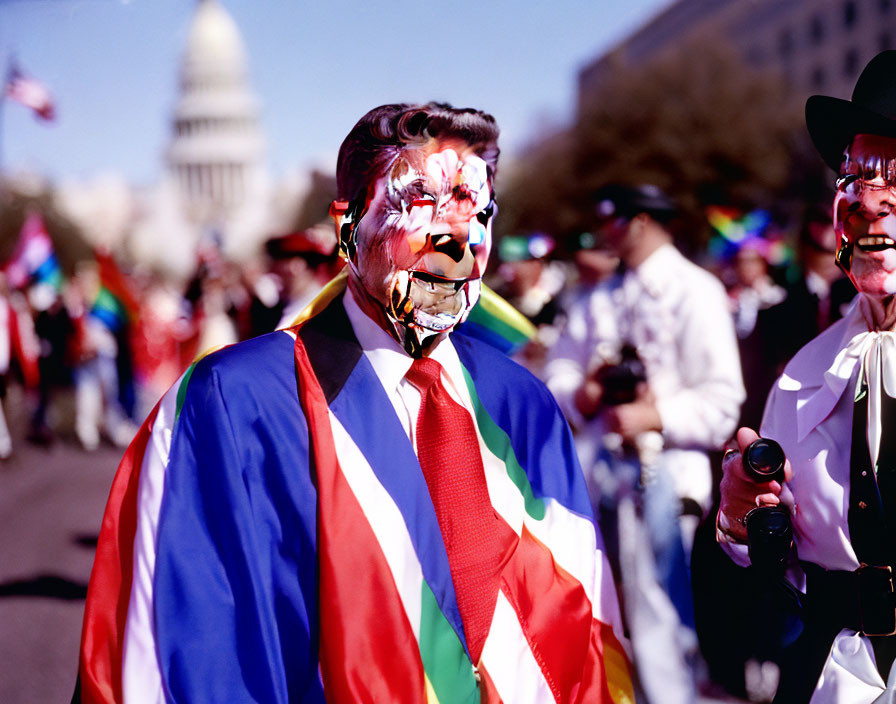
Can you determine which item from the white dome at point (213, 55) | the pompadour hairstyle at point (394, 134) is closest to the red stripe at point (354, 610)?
the pompadour hairstyle at point (394, 134)

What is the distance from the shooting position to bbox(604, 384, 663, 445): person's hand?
3.84m

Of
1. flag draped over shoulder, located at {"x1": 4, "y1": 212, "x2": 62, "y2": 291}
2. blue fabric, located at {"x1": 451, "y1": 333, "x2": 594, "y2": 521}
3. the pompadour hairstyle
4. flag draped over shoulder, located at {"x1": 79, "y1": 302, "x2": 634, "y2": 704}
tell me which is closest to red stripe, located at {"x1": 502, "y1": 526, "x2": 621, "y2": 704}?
flag draped over shoulder, located at {"x1": 79, "y1": 302, "x2": 634, "y2": 704}

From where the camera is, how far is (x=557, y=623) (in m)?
2.10

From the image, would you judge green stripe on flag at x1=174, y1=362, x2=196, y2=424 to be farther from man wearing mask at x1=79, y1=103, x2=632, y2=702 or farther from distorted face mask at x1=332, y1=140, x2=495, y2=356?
distorted face mask at x1=332, y1=140, x2=495, y2=356

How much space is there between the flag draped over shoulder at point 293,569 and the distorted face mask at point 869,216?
0.85 meters

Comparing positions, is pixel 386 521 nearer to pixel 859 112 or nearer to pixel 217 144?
pixel 859 112

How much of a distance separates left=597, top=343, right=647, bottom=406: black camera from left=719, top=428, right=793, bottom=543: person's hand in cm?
154

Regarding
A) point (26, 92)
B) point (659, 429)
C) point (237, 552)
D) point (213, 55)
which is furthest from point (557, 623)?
point (213, 55)

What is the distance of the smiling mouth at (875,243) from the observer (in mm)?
2086

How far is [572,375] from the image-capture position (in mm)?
4543

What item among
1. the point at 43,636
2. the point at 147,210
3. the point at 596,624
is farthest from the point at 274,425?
the point at 147,210

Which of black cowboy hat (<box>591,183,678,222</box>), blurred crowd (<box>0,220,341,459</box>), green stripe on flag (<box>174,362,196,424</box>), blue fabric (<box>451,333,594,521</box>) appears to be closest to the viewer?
green stripe on flag (<box>174,362,196,424</box>)

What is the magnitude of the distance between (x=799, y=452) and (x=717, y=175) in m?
30.1

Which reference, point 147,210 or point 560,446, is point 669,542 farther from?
point 147,210
